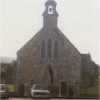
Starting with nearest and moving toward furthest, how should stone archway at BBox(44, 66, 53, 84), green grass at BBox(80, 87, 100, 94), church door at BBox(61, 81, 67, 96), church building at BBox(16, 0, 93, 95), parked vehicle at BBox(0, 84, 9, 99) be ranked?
parked vehicle at BBox(0, 84, 9, 99), church door at BBox(61, 81, 67, 96), church building at BBox(16, 0, 93, 95), stone archway at BBox(44, 66, 53, 84), green grass at BBox(80, 87, 100, 94)

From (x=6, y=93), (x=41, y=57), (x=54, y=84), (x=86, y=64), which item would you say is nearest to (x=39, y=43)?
(x=41, y=57)

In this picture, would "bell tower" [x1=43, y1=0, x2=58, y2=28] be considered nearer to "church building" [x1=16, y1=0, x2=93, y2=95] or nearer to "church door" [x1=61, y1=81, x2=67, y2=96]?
"church building" [x1=16, y1=0, x2=93, y2=95]

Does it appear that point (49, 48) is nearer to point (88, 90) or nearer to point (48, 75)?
point (48, 75)

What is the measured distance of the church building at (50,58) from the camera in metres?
58.3

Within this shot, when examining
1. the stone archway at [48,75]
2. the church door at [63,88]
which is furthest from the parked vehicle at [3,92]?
the stone archway at [48,75]

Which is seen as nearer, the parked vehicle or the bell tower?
the parked vehicle

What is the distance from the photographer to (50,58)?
58.8m

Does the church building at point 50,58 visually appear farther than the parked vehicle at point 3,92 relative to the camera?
Yes

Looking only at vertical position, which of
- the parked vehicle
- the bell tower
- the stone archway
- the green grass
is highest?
the bell tower

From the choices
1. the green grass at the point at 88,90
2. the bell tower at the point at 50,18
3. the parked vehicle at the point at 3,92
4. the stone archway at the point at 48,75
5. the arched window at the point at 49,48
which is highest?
the bell tower at the point at 50,18

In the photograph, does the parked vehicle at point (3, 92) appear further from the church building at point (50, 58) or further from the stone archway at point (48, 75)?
the stone archway at point (48, 75)

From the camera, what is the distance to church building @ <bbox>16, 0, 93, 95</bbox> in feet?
191

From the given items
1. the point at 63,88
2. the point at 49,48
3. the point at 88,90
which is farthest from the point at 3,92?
the point at 88,90

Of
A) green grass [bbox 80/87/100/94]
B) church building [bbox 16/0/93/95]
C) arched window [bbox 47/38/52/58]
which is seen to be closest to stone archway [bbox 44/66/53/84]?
church building [bbox 16/0/93/95]
